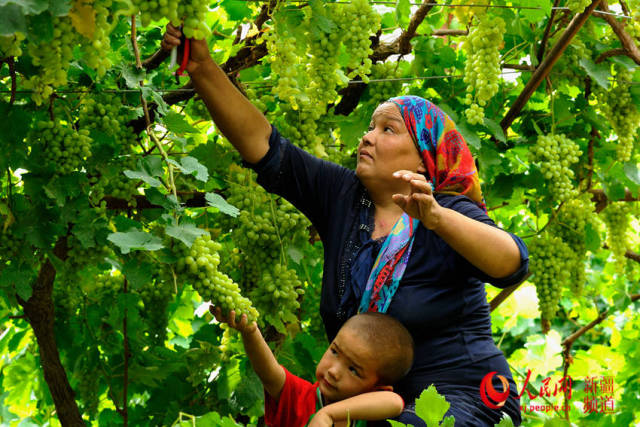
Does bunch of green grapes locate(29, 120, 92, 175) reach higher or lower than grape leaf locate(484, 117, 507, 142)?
higher

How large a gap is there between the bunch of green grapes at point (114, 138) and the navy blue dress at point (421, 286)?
1.34 feet

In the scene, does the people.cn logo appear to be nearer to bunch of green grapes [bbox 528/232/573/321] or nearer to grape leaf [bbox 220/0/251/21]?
bunch of green grapes [bbox 528/232/573/321]

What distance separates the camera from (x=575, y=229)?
129 inches

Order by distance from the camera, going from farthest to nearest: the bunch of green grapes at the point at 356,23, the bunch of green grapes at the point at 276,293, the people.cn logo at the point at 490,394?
the bunch of green grapes at the point at 276,293 → the bunch of green grapes at the point at 356,23 → the people.cn logo at the point at 490,394

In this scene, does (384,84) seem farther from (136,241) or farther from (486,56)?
(136,241)

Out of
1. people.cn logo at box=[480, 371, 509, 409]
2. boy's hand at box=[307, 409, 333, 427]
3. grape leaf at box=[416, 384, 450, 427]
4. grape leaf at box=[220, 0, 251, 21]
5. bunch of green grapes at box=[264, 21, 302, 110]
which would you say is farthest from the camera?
grape leaf at box=[220, 0, 251, 21]

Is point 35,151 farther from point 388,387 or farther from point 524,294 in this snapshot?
point 524,294

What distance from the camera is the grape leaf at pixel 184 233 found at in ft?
5.49

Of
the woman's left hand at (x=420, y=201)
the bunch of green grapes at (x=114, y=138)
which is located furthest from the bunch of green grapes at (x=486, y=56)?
the bunch of green grapes at (x=114, y=138)

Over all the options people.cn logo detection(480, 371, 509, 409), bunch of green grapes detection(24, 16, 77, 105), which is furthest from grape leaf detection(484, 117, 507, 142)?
bunch of green grapes detection(24, 16, 77, 105)

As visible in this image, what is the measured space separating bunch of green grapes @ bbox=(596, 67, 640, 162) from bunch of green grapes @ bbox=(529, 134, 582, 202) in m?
0.26

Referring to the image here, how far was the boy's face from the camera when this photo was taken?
6.15 ft

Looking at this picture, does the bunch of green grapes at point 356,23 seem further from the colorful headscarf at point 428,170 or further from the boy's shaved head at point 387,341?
the boy's shaved head at point 387,341

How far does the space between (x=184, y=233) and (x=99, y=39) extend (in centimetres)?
48
